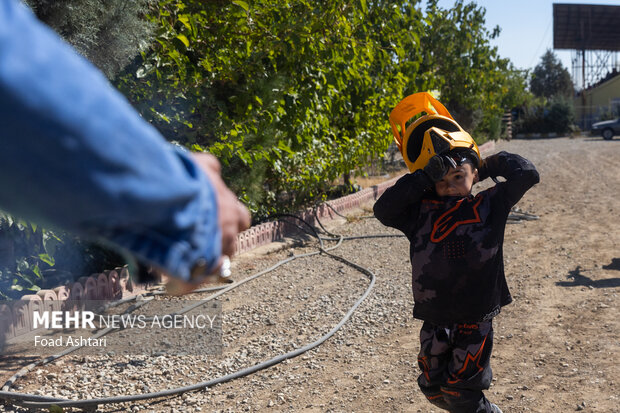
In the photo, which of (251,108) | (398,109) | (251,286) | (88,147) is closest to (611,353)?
(398,109)

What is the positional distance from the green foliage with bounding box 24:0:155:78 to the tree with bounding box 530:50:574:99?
64.3 meters

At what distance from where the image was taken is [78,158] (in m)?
0.64

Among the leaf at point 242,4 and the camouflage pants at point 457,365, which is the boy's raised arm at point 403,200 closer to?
the camouflage pants at point 457,365

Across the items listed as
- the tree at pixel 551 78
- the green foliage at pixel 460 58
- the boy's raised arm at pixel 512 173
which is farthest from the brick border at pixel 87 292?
the tree at pixel 551 78

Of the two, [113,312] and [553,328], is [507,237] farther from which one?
[113,312]

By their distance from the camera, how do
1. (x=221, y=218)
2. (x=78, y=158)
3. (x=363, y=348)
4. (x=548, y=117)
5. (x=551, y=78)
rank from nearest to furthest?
(x=78, y=158), (x=221, y=218), (x=363, y=348), (x=548, y=117), (x=551, y=78)

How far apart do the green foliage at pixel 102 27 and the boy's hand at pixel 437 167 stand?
9.19 feet

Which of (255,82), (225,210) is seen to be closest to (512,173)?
(225,210)

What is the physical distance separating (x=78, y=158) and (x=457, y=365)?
6.15 feet

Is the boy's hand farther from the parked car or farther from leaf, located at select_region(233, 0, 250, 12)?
the parked car

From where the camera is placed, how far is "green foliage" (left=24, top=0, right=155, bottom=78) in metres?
3.86

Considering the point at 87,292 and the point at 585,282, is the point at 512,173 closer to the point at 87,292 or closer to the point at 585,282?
the point at 585,282

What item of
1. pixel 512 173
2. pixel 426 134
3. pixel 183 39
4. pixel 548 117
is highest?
pixel 548 117

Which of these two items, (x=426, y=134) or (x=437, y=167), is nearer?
(x=437, y=167)
